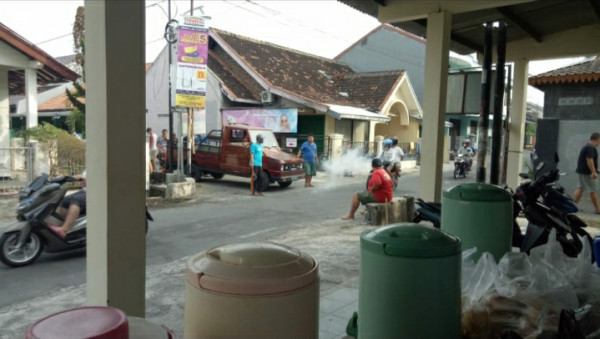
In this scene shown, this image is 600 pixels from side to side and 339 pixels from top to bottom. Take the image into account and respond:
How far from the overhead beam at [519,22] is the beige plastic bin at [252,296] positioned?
6252mm

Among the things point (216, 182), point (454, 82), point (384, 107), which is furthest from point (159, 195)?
point (384, 107)

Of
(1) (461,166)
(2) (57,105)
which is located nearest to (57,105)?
(2) (57,105)

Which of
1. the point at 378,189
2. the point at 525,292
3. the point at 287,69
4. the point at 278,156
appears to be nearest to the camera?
the point at 525,292

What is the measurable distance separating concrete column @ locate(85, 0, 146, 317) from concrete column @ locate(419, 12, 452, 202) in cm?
459

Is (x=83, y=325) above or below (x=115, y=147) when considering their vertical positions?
below

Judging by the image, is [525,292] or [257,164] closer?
[525,292]

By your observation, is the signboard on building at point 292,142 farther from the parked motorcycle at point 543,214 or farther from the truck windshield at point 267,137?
the parked motorcycle at point 543,214

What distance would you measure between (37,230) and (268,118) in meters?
15.5

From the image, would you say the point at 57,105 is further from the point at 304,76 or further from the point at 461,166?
the point at 461,166

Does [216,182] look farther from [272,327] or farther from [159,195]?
[272,327]

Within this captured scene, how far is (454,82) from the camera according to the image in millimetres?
7977

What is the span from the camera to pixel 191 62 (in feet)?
42.6

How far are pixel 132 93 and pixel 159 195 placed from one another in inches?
410

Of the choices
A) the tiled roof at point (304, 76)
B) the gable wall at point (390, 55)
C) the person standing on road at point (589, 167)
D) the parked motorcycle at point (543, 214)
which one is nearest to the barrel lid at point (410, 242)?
the parked motorcycle at point (543, 214)
